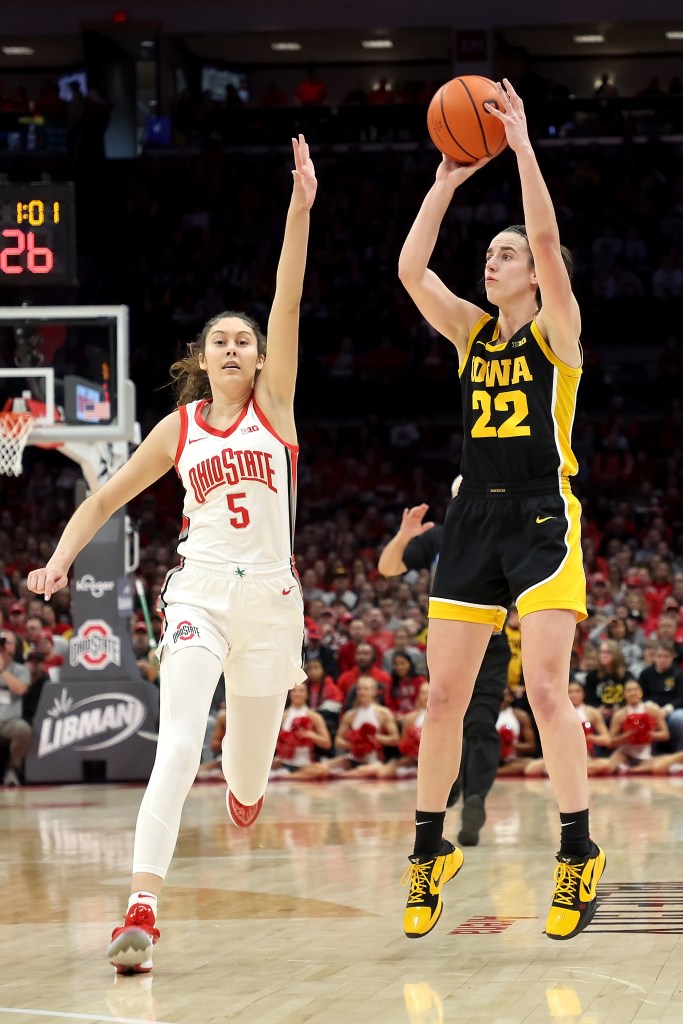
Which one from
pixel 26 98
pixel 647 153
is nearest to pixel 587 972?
pixel 647 153

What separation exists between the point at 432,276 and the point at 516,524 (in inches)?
39.7

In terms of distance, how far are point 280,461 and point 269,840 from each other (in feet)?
13.8

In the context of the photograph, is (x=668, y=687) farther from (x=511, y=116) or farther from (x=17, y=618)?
(x=511, y=116)

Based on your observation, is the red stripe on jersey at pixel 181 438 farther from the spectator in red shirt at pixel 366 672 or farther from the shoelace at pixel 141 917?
the spectator in red shirt at pixel 366 672

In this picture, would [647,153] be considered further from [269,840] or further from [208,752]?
[269,840]

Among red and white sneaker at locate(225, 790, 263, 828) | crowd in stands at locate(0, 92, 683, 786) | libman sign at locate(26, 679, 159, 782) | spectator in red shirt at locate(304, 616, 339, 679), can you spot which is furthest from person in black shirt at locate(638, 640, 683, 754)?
red and white sneaker at locate(225, 790, 263, 828)

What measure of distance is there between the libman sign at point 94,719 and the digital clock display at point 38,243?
3.63 metres

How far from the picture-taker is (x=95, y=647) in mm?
13086

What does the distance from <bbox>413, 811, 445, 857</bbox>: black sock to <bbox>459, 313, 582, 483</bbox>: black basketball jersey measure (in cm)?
121

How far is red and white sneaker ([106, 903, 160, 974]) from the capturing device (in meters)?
4.83

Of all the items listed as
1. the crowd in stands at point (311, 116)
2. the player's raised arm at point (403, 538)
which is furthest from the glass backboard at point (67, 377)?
the crowd in stands at point (311, 116)

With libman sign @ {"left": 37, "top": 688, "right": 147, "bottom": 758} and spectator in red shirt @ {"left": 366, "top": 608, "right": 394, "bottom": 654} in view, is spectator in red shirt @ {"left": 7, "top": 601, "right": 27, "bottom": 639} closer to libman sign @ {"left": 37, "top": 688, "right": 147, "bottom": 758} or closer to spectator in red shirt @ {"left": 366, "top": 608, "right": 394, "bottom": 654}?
libman sign @ {"left": 37, "top": 688, "right": 147, "bottom": 758}

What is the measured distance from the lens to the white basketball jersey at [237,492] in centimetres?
537

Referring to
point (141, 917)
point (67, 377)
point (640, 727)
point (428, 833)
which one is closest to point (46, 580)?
point (141, 917)
